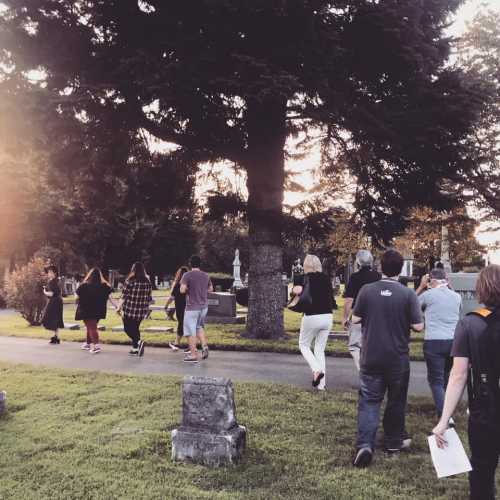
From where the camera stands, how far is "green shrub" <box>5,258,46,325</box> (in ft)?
59.9

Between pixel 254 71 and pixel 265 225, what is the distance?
13.2ft

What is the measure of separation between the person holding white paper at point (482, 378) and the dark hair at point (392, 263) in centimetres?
186

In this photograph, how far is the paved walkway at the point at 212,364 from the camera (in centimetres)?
881

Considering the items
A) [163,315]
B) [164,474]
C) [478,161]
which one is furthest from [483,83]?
[163,315]

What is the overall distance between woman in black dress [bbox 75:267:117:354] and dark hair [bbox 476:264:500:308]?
9620 mm

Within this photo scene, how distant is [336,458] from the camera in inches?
198

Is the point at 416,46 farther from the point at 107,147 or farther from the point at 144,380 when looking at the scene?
the point at 144,380

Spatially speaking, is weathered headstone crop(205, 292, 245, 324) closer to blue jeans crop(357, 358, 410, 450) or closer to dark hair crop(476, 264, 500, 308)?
blue jeans crop(357, 358, 410, 450)

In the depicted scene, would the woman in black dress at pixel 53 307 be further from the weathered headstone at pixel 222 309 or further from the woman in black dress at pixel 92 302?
the weathered headstone at pixel 222 309

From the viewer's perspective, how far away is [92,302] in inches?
457

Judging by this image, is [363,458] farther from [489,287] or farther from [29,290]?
[29,290]

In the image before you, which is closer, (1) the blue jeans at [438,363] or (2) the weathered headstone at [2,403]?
(1) the blue jeans at [438,363]

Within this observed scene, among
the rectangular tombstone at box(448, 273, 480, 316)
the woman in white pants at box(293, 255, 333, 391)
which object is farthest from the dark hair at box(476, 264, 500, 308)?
the rectangular tombstone at box(448, 273, 480, 316)

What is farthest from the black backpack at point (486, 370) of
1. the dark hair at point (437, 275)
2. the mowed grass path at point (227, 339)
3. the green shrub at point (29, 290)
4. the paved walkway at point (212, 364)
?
the green shrub at point (29, 290)
